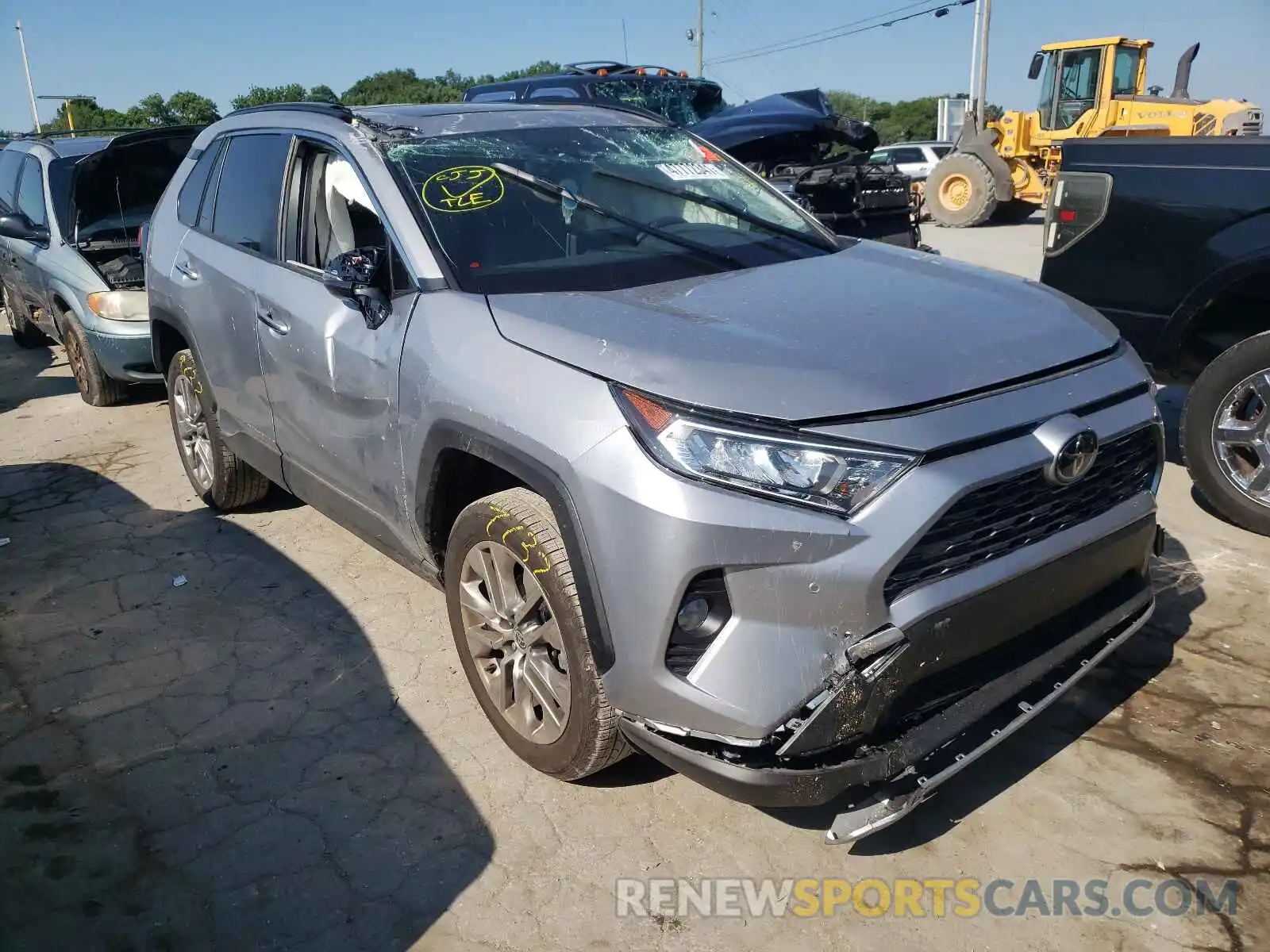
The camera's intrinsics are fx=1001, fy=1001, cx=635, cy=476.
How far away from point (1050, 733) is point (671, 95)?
957cm

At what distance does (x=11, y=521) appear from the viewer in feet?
A: 17.4

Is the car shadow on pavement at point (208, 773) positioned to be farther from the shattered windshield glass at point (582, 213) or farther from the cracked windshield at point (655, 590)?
the shattered windshield glass at point (582, 213)

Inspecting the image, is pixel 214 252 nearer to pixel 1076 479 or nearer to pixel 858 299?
pixel 858 299

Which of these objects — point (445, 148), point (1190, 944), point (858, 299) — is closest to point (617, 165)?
point (445, 148)

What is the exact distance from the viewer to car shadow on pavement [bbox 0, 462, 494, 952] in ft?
8.38

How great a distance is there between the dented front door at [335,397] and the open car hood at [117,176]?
4314mm

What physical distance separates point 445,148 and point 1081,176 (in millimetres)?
3063

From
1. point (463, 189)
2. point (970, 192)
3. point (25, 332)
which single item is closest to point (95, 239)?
point (25, 332)

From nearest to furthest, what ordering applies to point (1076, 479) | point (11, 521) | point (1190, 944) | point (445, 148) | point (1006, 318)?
point (1190, 944)
point (1076, 479)
point (1006, 318)
point (445, 148)
point (11, 521)

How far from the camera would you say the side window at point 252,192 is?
3.97 meters

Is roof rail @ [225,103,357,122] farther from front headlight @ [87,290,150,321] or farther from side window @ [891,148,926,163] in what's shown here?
side window @ [891,148,926,163]

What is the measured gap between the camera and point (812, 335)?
8.40 feet

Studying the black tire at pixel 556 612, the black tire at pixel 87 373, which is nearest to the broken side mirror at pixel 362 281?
the black tire at pixel 556 612

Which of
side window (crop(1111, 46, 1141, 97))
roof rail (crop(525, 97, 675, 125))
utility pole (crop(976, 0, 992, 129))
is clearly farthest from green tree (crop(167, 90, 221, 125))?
roof rail (crop(525, 97, 675, 125))
